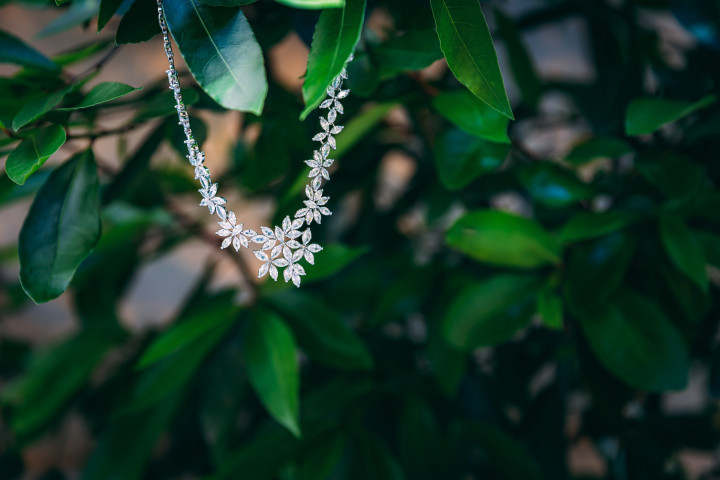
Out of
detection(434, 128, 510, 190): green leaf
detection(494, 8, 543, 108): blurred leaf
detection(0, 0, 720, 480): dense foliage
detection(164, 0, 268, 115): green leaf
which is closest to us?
detection(164, 0, 268, 115): green leaf

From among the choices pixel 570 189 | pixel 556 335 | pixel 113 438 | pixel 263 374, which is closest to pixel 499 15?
pixel 570 189

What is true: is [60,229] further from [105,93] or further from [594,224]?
[594,224]

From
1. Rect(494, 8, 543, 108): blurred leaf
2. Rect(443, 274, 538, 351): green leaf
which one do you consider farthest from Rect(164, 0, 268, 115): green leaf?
Rect(494, 8, 543, 108): blurred leaf

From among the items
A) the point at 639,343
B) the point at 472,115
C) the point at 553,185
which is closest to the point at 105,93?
the point at 472,115

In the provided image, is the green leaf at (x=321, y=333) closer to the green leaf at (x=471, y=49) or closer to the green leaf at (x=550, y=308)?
the green leaf at (x=550, y=308)

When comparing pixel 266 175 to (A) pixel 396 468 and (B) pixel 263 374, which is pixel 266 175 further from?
(A) pixel 396 468

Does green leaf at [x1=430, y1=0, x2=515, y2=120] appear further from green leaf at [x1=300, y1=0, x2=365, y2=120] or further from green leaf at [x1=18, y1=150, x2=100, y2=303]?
green leaf at [x1=18, y1=150, x2=100, y2=303]
